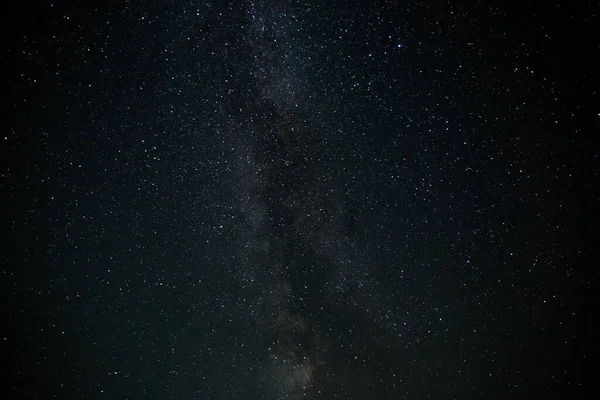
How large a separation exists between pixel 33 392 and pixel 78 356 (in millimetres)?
1070

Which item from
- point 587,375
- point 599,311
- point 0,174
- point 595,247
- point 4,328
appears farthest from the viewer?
point 587,375

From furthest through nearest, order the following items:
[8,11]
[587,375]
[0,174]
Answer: [587,375] < [0,174] < [8,11]

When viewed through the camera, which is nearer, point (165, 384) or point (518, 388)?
point (165, 384)

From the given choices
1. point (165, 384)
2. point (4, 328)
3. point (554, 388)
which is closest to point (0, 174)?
point (4, 328)

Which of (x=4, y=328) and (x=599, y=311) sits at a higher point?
(x=599, y=311)

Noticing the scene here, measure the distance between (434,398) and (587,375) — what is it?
1672 millimetres

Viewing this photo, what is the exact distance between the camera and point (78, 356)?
2.88 metres

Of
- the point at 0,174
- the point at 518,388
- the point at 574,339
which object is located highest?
the point at 574,339

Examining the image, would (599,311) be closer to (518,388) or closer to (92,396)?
(518,388)

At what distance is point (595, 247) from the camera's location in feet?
8.13

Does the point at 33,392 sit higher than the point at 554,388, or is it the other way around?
the point at 554,388

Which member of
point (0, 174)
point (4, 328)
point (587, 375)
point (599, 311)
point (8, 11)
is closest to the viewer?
point (8, 11)

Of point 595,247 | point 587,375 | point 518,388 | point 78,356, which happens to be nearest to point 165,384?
point 78,356

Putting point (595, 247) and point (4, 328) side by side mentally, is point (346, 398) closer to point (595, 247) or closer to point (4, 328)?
point (595, 247)
